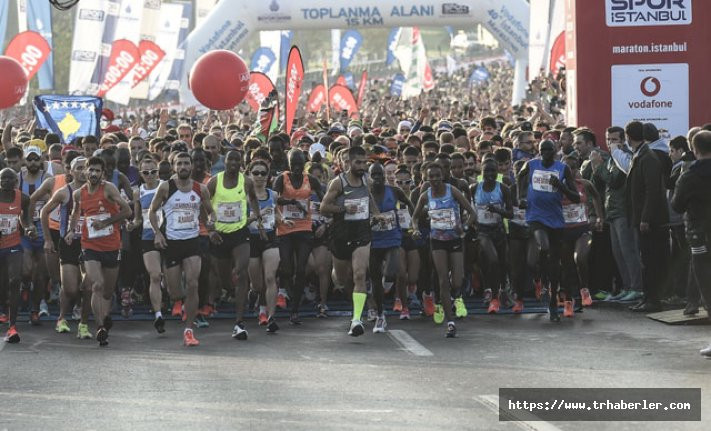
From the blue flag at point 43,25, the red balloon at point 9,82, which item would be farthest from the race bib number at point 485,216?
the blue flag at point 43,25

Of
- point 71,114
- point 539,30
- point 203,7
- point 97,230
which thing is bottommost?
point 97,230

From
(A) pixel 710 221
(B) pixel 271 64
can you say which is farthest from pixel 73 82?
(A) pixel 710 221

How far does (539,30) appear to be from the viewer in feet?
88.2

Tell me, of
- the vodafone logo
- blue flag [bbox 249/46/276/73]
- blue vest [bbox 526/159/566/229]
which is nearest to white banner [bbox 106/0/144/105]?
blue flag [bbox 249/46/276/73]

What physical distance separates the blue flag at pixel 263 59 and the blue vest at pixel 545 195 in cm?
2647

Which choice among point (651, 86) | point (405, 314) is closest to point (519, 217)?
point (405, 314)

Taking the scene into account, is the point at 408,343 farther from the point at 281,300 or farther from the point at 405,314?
the point at 281,300

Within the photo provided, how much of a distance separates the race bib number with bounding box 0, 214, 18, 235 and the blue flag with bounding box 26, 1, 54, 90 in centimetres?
2946

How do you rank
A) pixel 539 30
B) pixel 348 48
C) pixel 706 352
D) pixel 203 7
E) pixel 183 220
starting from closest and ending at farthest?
pixel 706 352 < pixel 183 220 < pixel 539 30 < pixel 203 7 < pixel 348 48

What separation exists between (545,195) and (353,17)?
16.2 metres

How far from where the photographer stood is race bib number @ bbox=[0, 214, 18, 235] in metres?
13.9

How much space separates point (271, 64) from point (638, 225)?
2746 centimetres

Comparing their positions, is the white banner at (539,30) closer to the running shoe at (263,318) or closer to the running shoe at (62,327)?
the running shoe at (263,318)

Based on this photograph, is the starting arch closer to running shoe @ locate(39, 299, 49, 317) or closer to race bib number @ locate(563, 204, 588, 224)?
running shoe @ locate(39, 299, 49, 317)
